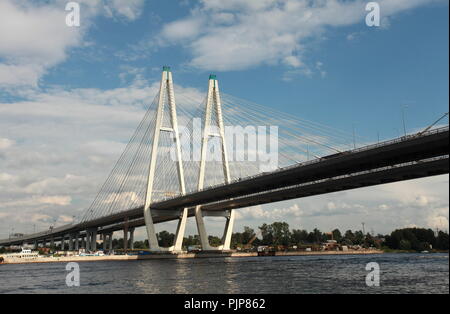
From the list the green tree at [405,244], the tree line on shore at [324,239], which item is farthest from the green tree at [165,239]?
the green tree at [405,244]

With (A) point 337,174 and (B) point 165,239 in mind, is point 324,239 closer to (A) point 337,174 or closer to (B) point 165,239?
(B) point 165,239

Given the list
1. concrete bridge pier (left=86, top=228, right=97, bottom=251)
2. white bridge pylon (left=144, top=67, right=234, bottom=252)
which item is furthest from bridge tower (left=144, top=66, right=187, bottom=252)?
concrete bridge pier (left=86, top=228, right=97, bottom=251)

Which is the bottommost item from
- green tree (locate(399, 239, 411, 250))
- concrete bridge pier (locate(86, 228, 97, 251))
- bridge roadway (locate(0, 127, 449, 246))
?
green tree (locate(399, 239, 411, 250))

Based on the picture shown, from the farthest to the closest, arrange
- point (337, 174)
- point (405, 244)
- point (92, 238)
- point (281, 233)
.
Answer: point (281, 233)
point (405, 244)
point (92, 238)
point (337, 174)

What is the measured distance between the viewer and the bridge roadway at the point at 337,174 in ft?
116

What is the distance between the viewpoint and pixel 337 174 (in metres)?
45.5

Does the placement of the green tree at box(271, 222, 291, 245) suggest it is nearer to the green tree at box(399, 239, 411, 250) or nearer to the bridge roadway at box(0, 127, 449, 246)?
the green tree at box(399, 239, 411, 250)

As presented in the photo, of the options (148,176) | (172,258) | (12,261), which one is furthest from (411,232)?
(12,261)

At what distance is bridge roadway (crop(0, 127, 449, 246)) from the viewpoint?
35.2 meters

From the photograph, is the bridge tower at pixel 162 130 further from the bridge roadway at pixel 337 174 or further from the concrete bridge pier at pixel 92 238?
the concrete bridge pier at pixel 92 238

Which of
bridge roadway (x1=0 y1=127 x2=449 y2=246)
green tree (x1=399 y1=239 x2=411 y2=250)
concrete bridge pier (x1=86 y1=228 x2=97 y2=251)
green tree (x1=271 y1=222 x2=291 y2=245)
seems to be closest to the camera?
bridge roadway (x1=0 y1=127 x2=449 y2=246)

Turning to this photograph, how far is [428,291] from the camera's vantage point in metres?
21.3

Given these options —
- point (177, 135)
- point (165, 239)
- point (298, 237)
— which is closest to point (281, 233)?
point (298, 237)
